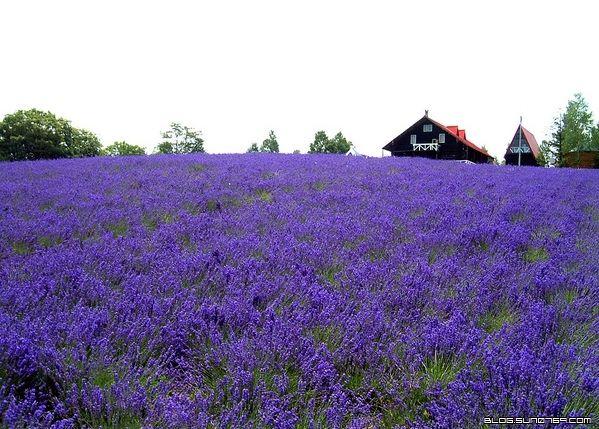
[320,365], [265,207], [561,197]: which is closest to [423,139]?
[561,197]

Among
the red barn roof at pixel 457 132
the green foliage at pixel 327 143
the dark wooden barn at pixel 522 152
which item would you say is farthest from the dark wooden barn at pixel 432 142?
the green foliage at pixel 327 143

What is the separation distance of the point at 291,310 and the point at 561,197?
6091 mm

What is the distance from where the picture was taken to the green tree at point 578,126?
45906mm

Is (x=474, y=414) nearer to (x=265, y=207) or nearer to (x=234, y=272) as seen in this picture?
(x=234, y=272)

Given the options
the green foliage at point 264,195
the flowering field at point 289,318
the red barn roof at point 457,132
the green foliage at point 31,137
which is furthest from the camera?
the red barn roof at point 457,132

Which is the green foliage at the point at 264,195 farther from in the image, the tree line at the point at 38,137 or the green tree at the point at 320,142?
the green tree at the point at 320,142

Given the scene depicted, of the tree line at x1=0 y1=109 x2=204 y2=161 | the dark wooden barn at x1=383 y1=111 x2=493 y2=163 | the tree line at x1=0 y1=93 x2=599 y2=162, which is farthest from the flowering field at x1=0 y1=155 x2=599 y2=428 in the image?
the dark wooden barn at x1=383 y1=111 x2=493 y2=163

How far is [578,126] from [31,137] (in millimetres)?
53736

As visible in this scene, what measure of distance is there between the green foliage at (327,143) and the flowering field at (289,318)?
5139 cm

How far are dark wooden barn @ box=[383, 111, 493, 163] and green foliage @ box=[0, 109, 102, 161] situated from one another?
3406cm

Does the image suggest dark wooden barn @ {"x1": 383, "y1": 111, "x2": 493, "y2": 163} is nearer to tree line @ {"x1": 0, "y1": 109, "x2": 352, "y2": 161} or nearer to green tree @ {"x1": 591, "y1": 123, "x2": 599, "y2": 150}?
green tree @ {"x1": 591, "y1": 123, "x2": 599, "y2": 150}

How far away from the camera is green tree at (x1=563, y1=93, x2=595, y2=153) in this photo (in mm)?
45906

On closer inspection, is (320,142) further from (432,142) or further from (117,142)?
(117,142)

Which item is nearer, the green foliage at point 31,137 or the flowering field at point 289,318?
the flowering field at point 289,318
